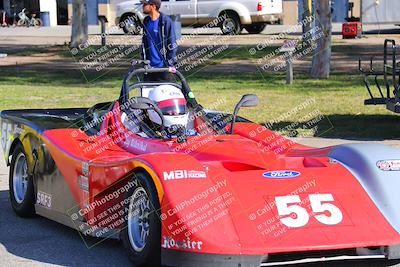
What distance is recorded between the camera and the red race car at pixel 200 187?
19.1 ft

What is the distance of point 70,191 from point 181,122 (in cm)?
114

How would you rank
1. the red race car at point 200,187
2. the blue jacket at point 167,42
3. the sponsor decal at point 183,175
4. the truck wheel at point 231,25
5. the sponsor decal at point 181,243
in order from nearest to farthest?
the sponsor decal at point 181,243 < the red race car at point 200,187 < the sponsor decal at point 183,175 < the blue jacket at point 167,42 < the truck wheel at point 231,25

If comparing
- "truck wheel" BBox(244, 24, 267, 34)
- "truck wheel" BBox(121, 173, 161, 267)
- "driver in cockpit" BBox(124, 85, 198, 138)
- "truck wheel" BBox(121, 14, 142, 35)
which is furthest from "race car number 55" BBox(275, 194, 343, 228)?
"truck wheel" BBox(244, 24, 267, 34)

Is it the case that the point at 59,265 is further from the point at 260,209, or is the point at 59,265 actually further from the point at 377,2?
the point at 377,2

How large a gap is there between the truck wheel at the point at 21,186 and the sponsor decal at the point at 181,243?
2486 mm

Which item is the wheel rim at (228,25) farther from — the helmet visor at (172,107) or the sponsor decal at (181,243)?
the sponsor decal at (181,243)

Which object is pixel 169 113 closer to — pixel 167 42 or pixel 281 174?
pixel 281 174

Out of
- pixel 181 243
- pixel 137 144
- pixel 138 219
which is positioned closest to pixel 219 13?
pixel 137 144

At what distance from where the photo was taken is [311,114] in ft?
50.6

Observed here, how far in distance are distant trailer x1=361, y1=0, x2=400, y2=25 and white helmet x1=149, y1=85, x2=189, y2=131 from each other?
25.3m

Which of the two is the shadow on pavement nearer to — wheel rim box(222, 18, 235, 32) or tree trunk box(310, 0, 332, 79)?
tree trunk box(310, 0, 332, 79)

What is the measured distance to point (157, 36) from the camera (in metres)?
11.2

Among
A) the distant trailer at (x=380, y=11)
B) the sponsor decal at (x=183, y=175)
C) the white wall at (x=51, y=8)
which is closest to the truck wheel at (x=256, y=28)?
the distant trailer at (x=380, y=11)

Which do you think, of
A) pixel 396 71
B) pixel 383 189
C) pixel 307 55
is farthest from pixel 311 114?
pixel 307 55
